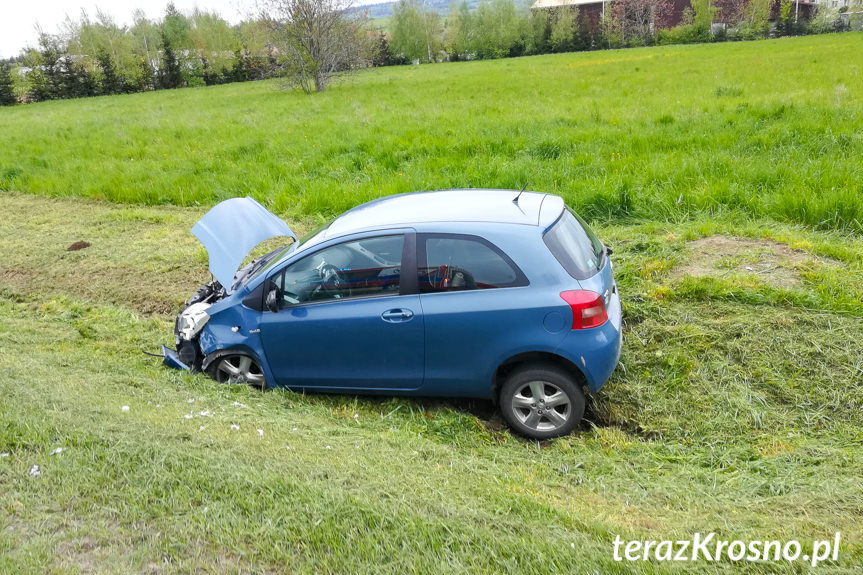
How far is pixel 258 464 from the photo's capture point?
151 inches

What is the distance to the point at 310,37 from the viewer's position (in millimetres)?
33969

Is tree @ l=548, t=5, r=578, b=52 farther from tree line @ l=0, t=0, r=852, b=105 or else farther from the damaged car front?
the damaged car front

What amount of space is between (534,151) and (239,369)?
29.6ft

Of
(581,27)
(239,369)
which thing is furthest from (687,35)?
(239,369)

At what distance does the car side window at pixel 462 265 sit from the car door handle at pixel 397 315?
0.20 metres

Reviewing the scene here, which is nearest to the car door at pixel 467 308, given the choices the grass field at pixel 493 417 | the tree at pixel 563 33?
the grass field at pixel 493 417

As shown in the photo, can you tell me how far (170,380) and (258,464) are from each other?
210cm

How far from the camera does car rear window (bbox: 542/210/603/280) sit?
15.7ft

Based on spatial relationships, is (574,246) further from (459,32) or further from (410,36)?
(459,32)

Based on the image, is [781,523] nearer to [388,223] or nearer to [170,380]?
[388,223]

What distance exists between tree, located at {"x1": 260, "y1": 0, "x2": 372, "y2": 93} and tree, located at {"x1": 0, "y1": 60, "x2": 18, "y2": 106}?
106 feet

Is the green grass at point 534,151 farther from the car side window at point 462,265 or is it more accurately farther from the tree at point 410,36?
the tree at point 410,36

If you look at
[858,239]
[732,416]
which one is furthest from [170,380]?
[858,239]

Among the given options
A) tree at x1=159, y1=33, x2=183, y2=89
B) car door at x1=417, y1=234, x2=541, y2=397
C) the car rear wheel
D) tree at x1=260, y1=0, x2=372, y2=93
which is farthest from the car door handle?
tree at x1=159, y1=33, x2=183, y2=89
